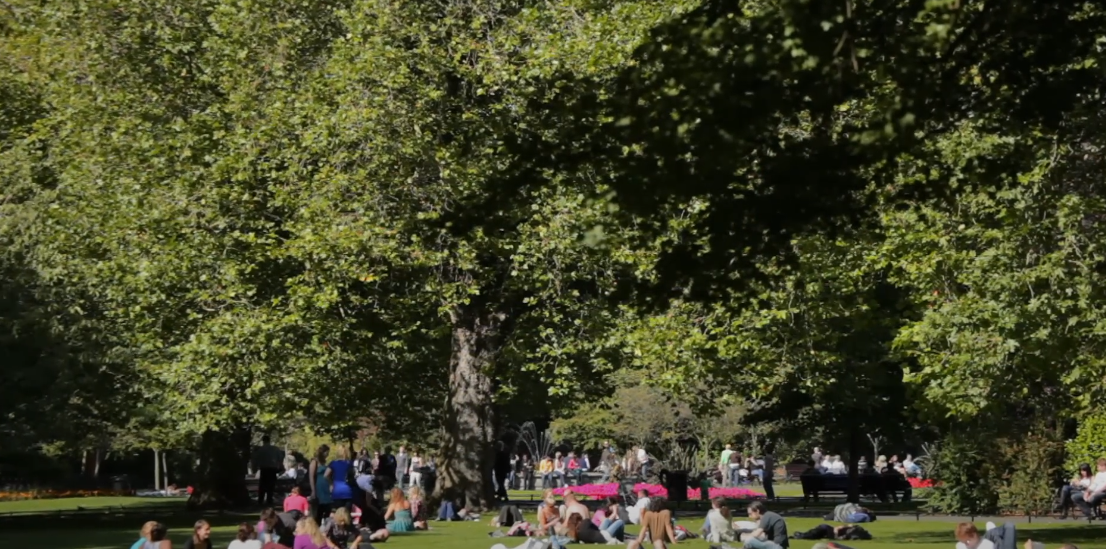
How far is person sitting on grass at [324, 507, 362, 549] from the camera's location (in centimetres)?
2404

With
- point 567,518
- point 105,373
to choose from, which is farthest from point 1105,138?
point 105,373

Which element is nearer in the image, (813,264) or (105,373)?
(813,264)

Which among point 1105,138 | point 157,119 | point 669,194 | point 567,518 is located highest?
point 157,119

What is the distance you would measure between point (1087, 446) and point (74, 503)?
28282mm

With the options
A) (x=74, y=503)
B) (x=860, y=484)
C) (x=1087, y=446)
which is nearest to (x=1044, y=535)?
(x=1087, y=446)

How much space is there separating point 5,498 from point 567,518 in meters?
29.3

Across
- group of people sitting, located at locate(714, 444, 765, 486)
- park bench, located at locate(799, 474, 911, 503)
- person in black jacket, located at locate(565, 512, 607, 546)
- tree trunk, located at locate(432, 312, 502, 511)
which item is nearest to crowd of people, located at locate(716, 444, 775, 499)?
group of people sitting, located at locate(714, 444, 765, 486)

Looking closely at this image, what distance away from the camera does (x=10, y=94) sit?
3938 cm

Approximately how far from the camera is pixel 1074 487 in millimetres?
34344

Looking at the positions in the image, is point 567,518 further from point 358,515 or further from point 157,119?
point 157,119

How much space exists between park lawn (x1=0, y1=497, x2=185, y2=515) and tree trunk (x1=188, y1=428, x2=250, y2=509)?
4.68 m

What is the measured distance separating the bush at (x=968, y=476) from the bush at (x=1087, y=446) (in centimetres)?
165

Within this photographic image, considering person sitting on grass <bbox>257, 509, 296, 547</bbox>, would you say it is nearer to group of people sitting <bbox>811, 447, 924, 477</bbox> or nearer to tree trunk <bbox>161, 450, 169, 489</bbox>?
tree trunk <bbox>161, 450, 169, 489</bbox>

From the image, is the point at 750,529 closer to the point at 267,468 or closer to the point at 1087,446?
the point at 1087,446
